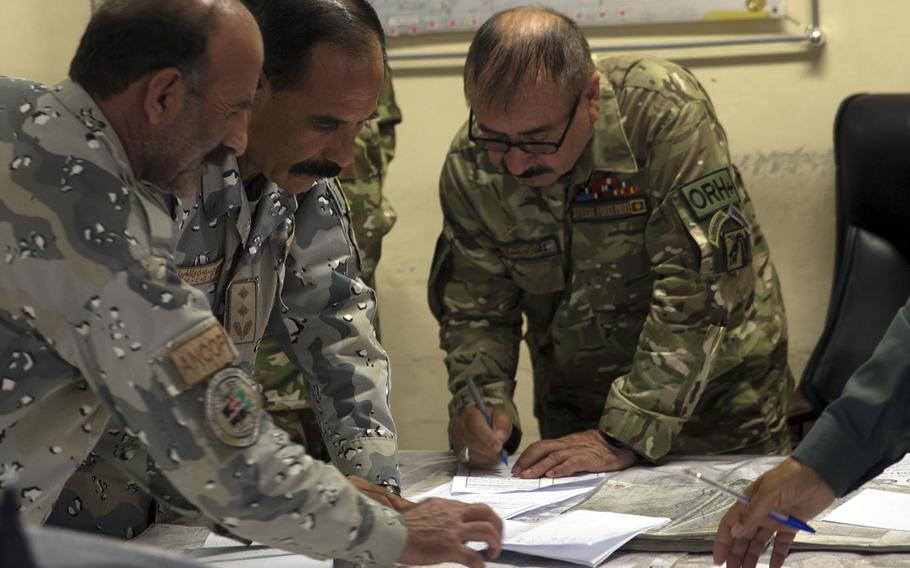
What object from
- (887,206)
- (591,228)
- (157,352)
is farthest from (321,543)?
(887,206)

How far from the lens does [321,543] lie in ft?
4.25

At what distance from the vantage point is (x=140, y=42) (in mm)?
1265

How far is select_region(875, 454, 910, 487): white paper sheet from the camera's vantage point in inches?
70.9

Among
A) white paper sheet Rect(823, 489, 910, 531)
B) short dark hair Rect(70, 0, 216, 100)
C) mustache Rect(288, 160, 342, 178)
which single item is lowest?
white paper sheet Rect(823, 489, 910, 531)

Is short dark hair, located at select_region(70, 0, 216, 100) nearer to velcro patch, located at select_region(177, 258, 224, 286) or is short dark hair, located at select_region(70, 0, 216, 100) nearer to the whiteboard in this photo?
velcro patch, located at select_region(177, 258, 224, 286)

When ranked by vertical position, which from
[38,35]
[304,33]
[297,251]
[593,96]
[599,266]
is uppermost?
[304,33]

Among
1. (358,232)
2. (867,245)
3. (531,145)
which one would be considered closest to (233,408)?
(531,145)

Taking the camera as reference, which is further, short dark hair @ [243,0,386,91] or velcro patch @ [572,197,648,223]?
velcro patch @ [572,197,648,223]

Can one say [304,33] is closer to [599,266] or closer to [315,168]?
[315,168]

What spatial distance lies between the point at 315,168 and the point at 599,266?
31.0 inches

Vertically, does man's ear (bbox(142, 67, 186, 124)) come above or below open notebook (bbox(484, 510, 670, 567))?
→ above

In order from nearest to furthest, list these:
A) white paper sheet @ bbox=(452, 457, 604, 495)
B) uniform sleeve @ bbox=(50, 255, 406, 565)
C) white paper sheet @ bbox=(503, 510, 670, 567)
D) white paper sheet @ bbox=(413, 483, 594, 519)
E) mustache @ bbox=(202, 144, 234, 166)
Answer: uniform sleeve @ bbox=(50, 255, 406, 565), mustache @ bbox=(202, 144, 234, 166), white paper sheet @ bbox=(503, 510, 670, 567), white paper sheet @ bbox=(413, 483, 594, 519), white paper sheet @ bbox=(452, 457, 604, 495)

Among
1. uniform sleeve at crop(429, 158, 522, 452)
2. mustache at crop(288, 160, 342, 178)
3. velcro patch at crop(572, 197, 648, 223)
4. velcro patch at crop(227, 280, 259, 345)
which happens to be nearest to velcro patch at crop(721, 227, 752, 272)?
velcro patch at crop(572, 197, 648, 223)

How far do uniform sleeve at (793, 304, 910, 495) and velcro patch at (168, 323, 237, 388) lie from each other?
2.39 feet
